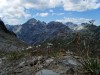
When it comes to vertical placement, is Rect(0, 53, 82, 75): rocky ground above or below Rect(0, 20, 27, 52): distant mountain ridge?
above

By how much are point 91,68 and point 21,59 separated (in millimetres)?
4545

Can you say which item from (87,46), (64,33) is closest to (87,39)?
(87,46)

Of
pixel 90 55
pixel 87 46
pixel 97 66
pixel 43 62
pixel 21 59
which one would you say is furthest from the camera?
pixel 21 59

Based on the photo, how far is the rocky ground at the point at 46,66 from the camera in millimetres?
9116

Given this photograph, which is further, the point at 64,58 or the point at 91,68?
the point at 64,58

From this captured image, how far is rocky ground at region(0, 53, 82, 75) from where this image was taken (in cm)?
912

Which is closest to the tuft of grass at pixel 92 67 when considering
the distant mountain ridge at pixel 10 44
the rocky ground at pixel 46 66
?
the rocky ground at pixel 46 66

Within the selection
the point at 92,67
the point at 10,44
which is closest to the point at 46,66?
the point at 92,67

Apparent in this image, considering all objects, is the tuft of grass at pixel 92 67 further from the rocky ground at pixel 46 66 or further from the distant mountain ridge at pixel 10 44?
the distant mountain ridge at pixel 10 44

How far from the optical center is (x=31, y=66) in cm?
1045

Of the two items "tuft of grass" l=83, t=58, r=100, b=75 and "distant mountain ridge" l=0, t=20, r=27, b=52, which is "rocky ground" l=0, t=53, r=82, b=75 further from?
"distant mountain ridge" l=0, t=20, r=27, b=52

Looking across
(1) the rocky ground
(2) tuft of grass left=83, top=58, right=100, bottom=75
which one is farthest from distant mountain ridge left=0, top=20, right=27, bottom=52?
(2) tuft of grass left=83, top=58, right=100, bottom=75

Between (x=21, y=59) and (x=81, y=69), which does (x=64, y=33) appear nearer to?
(x=81, y=69)

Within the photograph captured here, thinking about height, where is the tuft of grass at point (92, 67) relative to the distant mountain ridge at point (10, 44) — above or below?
above
